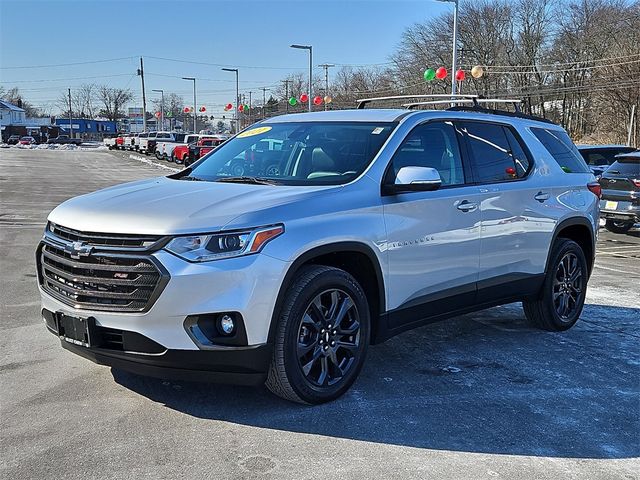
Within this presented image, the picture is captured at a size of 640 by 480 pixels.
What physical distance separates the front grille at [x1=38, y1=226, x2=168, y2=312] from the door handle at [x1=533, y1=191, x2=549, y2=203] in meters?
3.47

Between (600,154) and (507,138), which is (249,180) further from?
(600,154)

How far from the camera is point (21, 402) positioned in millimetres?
4129

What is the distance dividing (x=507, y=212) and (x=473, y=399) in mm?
1707

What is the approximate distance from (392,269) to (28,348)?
9.60 ft

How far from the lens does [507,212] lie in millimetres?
5367

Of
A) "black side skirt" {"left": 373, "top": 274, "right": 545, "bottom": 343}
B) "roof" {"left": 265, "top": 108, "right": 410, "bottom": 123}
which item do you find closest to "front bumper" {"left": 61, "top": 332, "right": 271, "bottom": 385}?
"black side skirt" {"left": 373, "top": 274, "right": 545, "bottom": 343}

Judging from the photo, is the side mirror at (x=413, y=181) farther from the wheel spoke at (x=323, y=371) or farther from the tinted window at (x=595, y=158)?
the tinted window at (x=595, y=158)

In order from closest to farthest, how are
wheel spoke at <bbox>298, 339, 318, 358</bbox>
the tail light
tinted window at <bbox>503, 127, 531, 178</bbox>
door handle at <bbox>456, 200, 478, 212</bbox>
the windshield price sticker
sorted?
wheel spoke at <bbox>298, 339, 318, 358</bbox>, door handle at <bbox>456, 200, 478, 212</bbox>, the windshield price sticker, tinted window at <bbox>503, 127, 531, 178</bbox>, the tail light

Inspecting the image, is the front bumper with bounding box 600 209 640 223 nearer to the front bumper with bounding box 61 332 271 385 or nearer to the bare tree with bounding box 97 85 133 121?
the front bumper with bounding box 61 332 271 385

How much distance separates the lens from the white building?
118188mm

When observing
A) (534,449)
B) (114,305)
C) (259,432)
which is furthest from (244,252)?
(534,449)

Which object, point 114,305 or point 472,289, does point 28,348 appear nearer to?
point 114,305

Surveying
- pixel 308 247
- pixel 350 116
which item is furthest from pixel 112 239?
pixel 350 116

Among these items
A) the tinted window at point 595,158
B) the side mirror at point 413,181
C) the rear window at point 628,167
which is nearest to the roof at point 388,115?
the side mirror at point 413,181
